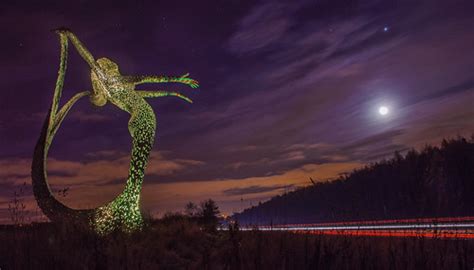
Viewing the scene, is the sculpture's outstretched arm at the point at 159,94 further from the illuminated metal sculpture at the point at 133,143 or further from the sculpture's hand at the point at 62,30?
the sculpture's hand at the point at 62,30

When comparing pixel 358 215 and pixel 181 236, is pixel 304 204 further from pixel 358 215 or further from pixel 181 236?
pixel 358 215

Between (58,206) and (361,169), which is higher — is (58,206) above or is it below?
below

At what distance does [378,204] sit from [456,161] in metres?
11.5

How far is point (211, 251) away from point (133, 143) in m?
3.73

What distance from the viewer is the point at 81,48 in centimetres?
1040

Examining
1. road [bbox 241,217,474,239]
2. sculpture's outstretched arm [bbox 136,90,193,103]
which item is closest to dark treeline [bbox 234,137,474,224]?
road [bbox 241,217,474,239]

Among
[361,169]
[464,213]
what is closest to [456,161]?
[464,213]

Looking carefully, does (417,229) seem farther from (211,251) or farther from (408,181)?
(408,181)

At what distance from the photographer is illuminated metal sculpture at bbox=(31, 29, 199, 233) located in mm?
9758

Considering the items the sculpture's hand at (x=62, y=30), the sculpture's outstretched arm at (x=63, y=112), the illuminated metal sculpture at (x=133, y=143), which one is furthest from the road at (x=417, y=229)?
the sculpture's hand at (x=62, y=30)

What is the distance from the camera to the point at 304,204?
7412 cm

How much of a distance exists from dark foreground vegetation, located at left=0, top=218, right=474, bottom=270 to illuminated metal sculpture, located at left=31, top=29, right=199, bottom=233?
55 centimetres

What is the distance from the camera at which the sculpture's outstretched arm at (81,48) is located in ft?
33.9

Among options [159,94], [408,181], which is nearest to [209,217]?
[159,94]
